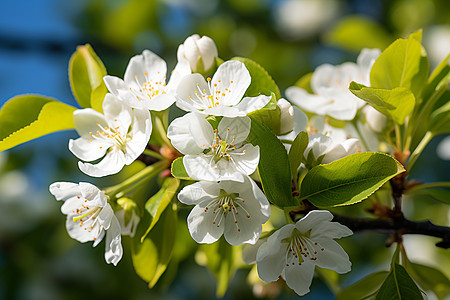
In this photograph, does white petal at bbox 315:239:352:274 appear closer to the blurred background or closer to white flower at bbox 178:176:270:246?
white flower at bbox 178:176:270:246

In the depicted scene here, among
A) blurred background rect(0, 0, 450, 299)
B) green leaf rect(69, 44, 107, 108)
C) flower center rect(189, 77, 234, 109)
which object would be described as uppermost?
green leaf rect(69, 44, 107, 108)

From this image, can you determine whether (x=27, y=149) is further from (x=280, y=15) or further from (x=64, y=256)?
(x=280, y=15)

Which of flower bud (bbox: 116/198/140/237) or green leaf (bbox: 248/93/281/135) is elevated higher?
green leaf (bbox: 248/93/281/135)

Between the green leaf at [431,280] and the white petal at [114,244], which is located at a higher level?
the white petal at [114,244]

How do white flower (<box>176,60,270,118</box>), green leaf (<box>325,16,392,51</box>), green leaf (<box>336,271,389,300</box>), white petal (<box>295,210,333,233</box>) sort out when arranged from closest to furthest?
white petal (<box>295,210,333,233</box>)
white flower (<box>176,60,270,118</box>)
green leaf (<box>336,271,389,300</box>)
green leaf (<box>325,16,392,51</box>)

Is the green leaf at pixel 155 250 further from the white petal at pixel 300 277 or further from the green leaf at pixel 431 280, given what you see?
the green leaf at pixel 431 280

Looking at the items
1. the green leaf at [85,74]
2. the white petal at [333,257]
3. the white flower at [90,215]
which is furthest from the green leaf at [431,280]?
the green leaf at [85,74]

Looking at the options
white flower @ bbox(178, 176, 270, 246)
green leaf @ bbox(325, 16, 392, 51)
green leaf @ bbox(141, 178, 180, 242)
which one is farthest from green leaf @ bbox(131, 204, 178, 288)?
green leaf @ bbox(325, 16, 392, 51)

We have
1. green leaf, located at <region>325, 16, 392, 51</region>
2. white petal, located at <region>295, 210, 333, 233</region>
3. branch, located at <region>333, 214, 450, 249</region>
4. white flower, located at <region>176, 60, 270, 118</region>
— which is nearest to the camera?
white petal, located at <region>295, 210, 333, 233</region>
